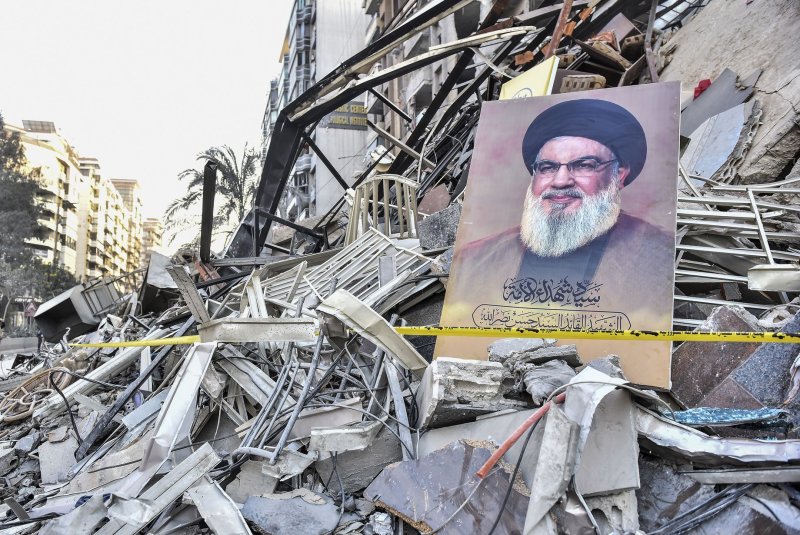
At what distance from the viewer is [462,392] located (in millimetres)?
3057

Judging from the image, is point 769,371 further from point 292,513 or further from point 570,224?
point 292,513

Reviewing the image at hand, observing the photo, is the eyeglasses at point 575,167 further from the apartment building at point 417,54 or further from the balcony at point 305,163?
the balcony at point 305,163

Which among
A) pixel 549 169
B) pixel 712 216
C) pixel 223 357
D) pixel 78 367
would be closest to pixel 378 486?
pixel 223 357

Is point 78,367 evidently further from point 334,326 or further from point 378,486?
point 378,486

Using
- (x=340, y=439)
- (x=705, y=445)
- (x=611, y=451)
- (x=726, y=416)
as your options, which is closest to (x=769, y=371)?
(x=726, y=416)

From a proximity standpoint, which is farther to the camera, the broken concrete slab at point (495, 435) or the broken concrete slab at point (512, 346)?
the broken concrete slab at point (512, 346)

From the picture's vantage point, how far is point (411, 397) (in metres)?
3.59

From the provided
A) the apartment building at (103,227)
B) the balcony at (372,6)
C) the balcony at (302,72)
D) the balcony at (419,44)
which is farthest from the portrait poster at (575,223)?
the apartment building at (103,227)

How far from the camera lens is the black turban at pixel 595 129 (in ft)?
13.9

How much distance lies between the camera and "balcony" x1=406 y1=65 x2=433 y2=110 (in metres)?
22.6

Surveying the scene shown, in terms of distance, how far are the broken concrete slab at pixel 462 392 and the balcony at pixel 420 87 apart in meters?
20.8

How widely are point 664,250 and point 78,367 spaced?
6.03 m

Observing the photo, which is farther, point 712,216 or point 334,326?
point 712,216

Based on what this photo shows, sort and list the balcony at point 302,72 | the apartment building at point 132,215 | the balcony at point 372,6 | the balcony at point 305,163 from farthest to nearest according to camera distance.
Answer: the apartment building at point 132,215, the balcony at point 302,72, the balcony at point 305,163, the balcony at point 372,6
